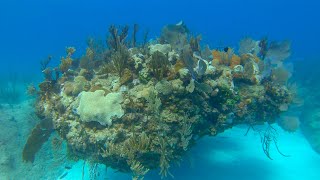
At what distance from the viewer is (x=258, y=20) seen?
3519 inches

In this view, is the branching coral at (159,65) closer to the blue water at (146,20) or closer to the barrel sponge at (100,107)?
the barrel sponge at (100,107)

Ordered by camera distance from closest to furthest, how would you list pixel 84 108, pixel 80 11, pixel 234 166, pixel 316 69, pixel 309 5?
pixel 84 108 < pixel 234 166 < pixel 316 69 < pixel 309 5 < pixel 80 11

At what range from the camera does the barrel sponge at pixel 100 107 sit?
6.08 metres

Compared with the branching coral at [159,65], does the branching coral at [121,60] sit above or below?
above

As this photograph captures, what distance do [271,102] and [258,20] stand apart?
8838cm

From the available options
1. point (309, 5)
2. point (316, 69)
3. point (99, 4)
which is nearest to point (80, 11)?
point (99, 4)

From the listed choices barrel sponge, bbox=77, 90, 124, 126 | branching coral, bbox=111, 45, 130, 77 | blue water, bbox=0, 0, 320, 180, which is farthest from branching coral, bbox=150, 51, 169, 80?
blue water, bbox=0, 0, 320, 180

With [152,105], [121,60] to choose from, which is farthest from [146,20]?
[152,105]

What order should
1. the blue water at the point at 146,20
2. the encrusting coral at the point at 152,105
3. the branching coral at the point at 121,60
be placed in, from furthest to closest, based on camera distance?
the blue water at the point at 146,20, the branching coral at the point at 121,60, the encrusting coral at the point at 152,105

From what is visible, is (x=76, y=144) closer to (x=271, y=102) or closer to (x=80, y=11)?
(x=271, y=102)

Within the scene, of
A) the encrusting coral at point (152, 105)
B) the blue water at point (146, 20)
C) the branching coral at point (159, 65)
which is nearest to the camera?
the encrusting coral at point (152, 105)

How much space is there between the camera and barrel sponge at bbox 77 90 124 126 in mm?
6078

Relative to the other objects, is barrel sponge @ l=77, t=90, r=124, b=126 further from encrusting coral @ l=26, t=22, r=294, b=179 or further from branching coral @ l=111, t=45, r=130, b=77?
branching coral @ l=111, t=45, r=130, b=77

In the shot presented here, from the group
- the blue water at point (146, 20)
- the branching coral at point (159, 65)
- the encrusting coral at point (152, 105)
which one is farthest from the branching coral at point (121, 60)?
the blue water at point (146, 20)
